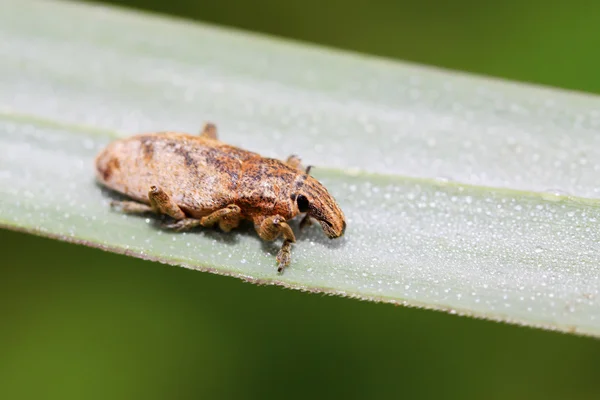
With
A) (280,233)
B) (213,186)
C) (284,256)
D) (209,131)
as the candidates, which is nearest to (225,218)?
(213,186)

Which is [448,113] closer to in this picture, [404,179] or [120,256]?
[404,179]

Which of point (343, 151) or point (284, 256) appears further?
point (343, 151)

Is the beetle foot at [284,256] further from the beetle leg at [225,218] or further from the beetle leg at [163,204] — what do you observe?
the beetle leg at [163,204]

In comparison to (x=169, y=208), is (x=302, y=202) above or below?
above

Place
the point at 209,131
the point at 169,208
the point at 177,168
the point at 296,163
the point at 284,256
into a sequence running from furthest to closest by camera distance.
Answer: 1. the point at 209,131
2. the point at 296,163
3. the point at 177,168
4. the point at 169,208
5. the point at 284,256

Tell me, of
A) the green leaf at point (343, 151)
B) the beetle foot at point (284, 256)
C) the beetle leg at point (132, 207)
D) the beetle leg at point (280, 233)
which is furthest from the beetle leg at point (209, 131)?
the beetle foot at point (284, 256)

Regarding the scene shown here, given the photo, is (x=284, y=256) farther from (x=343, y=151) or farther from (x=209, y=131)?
(x=209, y=131)

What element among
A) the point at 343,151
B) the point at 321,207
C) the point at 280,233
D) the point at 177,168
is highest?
the point at 343,151
